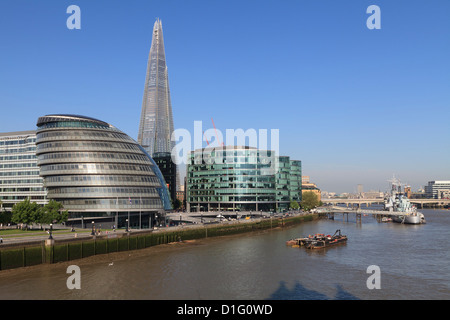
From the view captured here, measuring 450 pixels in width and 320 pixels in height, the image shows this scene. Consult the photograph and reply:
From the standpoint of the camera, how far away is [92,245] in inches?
2323

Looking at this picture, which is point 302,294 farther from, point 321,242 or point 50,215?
point 50,215

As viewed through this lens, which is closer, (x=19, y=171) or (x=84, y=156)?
(x=84, y=156)

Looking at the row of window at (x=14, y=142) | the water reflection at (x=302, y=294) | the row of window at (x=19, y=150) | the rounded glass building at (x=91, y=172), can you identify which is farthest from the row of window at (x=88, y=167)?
the water reflection at (x=302, y=294)

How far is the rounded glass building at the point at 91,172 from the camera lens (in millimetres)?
87938

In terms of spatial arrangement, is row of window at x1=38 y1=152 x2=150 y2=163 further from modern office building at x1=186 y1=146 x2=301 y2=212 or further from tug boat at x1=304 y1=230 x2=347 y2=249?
modern office building at x1=186 y1=146 x2=301 y2=212

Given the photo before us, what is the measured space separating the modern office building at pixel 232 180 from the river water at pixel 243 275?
9257cm

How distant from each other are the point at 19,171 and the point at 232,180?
89551 millimetres

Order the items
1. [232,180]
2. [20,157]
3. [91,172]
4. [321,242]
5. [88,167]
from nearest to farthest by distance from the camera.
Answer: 1. [321,242]
2. [91,172]
3. [88,167]
4. [20,157]
5. [232,180]

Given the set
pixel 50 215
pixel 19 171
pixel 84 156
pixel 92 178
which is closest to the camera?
pixel 50 215

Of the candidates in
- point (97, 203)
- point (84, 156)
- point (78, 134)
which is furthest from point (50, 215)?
point (78, 134)

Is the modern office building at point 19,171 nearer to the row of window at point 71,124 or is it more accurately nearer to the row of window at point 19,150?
the row of window at point 19,150

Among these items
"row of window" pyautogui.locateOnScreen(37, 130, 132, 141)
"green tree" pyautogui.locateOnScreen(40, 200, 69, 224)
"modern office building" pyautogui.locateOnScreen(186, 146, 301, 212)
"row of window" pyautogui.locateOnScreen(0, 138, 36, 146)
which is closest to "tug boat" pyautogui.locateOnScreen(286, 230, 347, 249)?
"green tree" pyautogui.locateOnScreen(40, 200, 69, 224)

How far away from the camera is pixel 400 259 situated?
61.2 m
